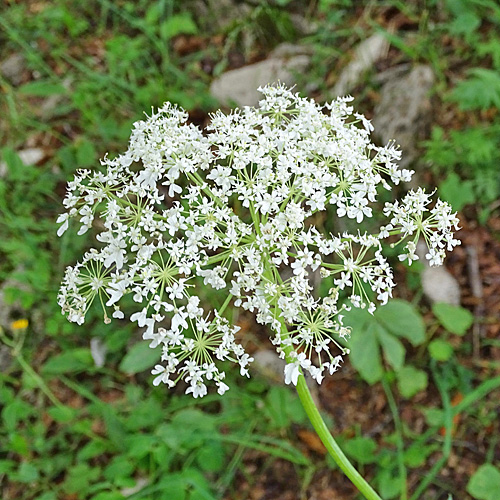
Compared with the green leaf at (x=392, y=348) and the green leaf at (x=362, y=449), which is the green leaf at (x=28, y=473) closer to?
the green leaf at (x=362, y=449)

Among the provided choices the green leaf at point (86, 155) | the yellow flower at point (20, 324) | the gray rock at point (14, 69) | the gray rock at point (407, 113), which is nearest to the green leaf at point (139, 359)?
the yellow flower at point (20, 324)

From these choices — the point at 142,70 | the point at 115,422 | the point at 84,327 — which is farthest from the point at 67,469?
the point at 142,70

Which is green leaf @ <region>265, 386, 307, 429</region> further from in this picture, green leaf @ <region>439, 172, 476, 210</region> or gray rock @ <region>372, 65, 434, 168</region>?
gray rock @ <region>372, 65, 434, 168</region>

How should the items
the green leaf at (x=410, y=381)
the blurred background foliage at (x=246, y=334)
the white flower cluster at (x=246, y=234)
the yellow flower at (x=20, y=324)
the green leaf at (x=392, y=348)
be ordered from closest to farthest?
the white flower cluster at (x=246, y=234) → the green leaf at (x=392, y=348) → the blurred background foliage at (x=246, y=334) → the green leaf at (x=410, y=381) → the yellow flower at (x=20, y=324)

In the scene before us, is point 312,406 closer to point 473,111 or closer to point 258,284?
point 258,284

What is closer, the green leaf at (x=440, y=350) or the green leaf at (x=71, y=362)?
the green leaf at (x=440, y=350)

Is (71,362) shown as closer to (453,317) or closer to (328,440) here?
(328,440)

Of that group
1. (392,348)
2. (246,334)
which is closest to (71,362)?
(246,334)
